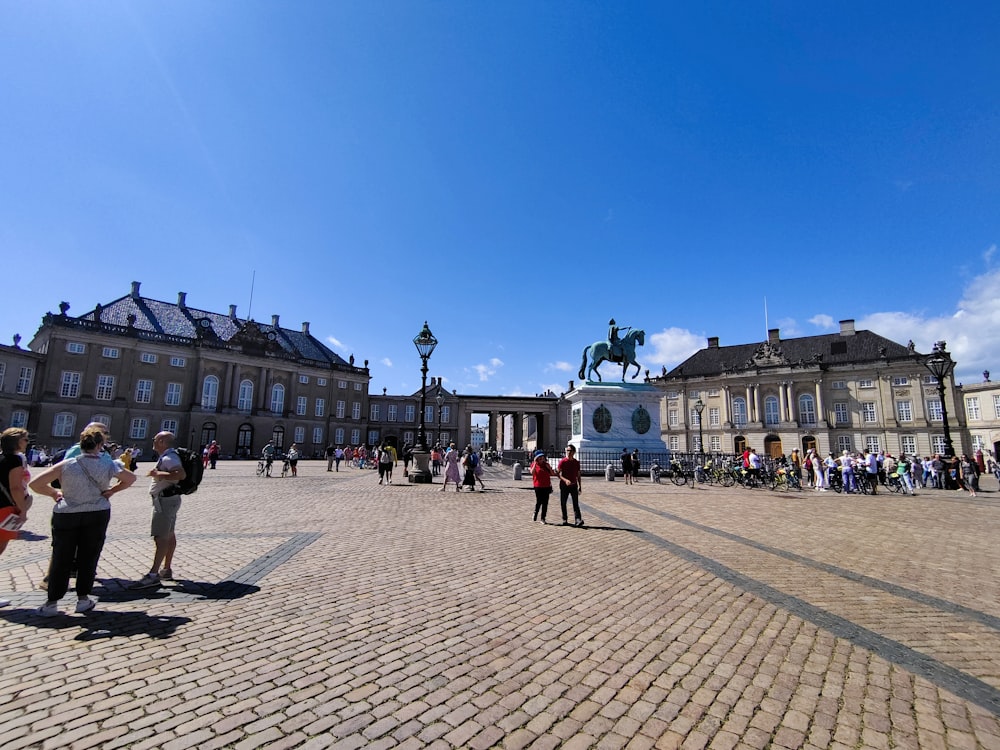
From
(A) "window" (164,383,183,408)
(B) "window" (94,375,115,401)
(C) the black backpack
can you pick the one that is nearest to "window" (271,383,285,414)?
(A) "window" (164,383,183,408)

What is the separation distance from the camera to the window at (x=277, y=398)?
175 feet

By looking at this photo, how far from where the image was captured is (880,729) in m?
2.69

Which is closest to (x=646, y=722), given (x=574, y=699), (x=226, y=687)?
(x=574, y=699)

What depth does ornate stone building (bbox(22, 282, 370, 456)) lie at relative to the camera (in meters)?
41.8

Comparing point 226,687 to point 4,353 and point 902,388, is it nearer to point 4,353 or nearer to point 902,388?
point 4,353

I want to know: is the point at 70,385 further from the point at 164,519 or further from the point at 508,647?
the point at 508,647

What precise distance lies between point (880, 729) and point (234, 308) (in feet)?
215

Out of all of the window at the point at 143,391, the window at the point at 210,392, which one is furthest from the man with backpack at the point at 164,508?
the window at the point at 210,392

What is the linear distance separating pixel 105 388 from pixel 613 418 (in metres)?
47.4

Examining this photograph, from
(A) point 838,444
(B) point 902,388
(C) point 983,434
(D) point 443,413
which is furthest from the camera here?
(D) point 443,413

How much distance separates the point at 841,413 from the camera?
164ft

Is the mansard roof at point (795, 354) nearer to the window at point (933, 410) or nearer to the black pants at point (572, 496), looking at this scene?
the window at point (933, 410)

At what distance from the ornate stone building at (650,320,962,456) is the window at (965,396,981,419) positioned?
43.2ft

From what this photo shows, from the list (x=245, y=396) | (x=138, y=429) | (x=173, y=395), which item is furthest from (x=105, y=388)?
(x=245, y=396)
